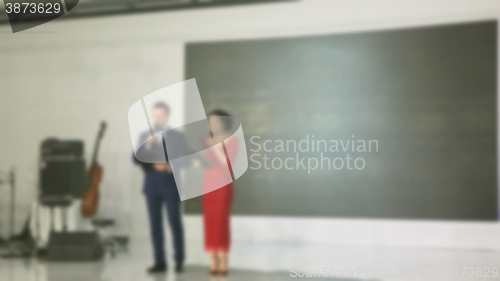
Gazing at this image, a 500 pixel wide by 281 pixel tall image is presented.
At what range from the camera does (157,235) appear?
6.84 feet

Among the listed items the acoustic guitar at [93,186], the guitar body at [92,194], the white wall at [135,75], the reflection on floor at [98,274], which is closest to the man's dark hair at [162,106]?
the white wall at [135,75]

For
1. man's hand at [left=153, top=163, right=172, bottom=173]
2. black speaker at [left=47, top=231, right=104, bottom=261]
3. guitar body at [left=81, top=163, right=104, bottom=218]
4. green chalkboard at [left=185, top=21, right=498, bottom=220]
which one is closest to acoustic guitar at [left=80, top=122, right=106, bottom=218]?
guitar body at [left=81, top=163, right=104, bottom=218]

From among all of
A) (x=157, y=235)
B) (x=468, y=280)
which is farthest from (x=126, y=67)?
(x=468, y=280)

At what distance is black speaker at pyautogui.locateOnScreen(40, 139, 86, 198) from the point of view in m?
2.27

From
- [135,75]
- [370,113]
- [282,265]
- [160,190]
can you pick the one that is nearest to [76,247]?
[160,190]

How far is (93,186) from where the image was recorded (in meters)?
2.28

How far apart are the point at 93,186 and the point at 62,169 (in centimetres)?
19

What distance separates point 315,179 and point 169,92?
88 cm

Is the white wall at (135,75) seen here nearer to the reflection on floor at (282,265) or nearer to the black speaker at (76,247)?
the reflection on floor at (282,265)

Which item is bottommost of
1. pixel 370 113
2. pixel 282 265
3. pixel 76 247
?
pixel 282 265

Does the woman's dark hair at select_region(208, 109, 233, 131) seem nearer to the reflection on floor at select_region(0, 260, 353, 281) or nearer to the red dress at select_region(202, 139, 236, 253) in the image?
the red dress at select_region(202, 139, 236, 253)

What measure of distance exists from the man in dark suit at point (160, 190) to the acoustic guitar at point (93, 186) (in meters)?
0.32

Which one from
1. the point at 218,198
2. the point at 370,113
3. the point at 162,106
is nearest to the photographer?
the point at 218,198

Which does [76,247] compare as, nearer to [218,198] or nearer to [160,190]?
[160,190]
